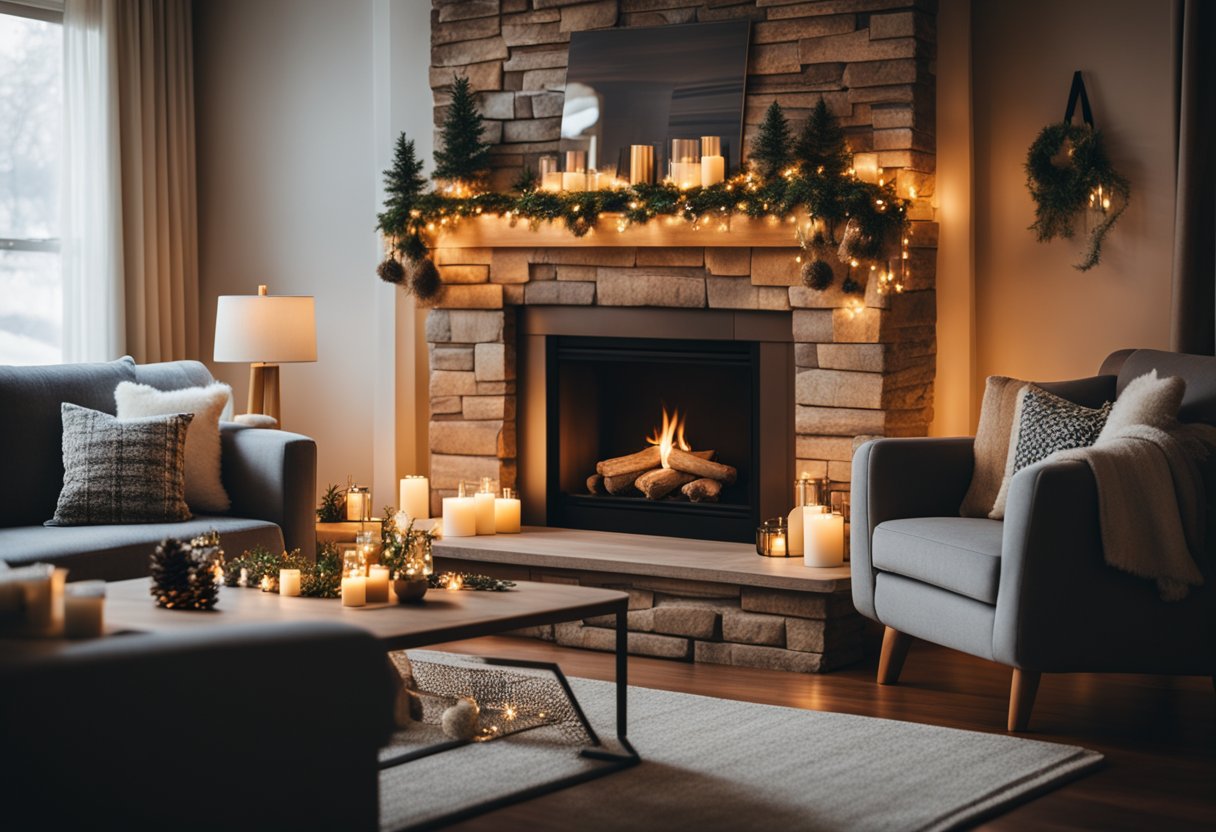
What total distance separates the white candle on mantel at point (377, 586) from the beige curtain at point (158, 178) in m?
3.31

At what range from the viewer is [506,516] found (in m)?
5.11

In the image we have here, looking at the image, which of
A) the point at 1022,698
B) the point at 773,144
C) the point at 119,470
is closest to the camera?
the point at 1022,698

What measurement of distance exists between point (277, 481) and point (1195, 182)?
289 cm

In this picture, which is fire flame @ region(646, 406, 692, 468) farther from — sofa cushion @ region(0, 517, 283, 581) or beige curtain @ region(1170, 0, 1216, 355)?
beige curtain @ region(1170, 0, 1216, 355)

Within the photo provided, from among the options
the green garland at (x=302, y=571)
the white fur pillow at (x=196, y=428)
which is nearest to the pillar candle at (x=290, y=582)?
the green garland at (x=302, y=571)

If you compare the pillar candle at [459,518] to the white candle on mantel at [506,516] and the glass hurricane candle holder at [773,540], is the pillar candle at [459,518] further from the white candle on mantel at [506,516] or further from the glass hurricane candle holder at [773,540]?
the glass hurricane candle holder at [773,540]

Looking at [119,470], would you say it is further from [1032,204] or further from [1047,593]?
[1032,204]

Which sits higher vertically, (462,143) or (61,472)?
(462,143)

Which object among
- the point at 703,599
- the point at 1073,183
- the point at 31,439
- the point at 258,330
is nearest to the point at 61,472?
the point at 31,439

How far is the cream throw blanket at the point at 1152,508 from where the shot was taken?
3.45 meters

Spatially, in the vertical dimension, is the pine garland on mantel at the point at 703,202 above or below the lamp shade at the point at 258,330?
above

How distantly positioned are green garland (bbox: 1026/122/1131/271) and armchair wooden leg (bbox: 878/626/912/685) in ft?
4.62

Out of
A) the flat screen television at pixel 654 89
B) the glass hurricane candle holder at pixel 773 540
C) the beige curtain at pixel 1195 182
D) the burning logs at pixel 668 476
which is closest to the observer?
the beige curtain at pixel 1195 182

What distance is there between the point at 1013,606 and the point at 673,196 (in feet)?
6.10
